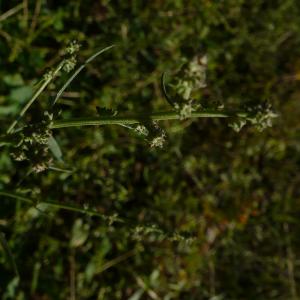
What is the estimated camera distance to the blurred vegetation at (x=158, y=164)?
322 cm

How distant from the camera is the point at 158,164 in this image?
3.74 metres

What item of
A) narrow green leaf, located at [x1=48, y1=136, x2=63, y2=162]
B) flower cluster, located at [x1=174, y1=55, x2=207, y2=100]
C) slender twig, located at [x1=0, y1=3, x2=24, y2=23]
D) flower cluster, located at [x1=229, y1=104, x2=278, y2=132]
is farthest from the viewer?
slender twig, located at [x1=0, y1=3, x2=24, y2=23]

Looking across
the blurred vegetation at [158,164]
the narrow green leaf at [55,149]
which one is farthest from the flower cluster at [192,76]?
the blurred vegetation at [158,164]

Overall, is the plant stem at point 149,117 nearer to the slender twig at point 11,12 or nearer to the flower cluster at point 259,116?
the flower cluster at point 259,116

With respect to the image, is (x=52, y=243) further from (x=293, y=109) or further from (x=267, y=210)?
(x=293, y=109)

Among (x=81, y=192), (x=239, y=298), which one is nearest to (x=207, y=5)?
(x=81, y=192)

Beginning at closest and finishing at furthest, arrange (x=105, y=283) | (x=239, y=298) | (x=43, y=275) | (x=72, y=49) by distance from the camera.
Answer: (x=72, y=49), (x=43, y=275), (x=105, y=283), (x=239, y=298)

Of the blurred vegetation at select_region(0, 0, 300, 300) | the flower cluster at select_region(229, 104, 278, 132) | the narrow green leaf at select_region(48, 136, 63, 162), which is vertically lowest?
the flower cluster at select_region(229, 104, 278, 132)

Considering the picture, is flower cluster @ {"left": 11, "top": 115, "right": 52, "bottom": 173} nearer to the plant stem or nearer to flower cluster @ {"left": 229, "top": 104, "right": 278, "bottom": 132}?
the plant stem

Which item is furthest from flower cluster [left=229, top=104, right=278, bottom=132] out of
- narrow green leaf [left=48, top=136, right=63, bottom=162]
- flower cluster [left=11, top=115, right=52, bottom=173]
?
narrow green leaf [left=48, top=136, right=63, bottom=162]

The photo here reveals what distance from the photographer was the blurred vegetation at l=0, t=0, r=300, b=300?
322 cm

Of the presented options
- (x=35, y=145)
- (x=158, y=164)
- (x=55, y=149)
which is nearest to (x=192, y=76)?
(x=35, y=145)

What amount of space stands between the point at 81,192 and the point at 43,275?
0.62 metres

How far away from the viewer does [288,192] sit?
4.28 metres
